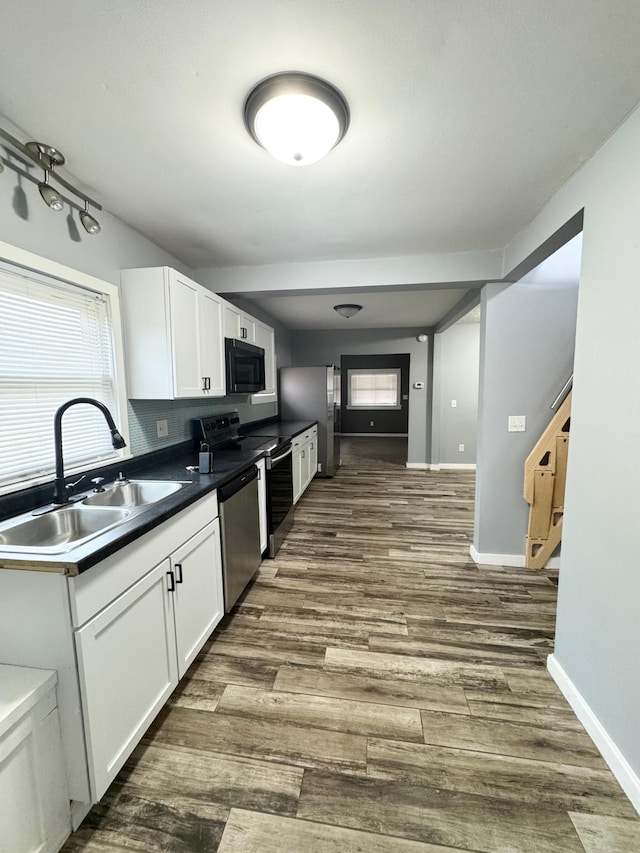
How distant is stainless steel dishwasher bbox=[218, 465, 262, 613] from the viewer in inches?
80.8

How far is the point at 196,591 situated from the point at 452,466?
527cm

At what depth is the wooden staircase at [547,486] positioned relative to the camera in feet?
8.60

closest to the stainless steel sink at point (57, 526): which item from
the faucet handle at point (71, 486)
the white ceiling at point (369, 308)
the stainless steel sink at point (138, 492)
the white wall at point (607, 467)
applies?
the faucet handle at point (71, 486)

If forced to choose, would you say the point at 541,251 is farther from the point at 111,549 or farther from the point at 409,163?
the point at 111,549

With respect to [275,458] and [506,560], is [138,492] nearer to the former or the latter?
[275,458]

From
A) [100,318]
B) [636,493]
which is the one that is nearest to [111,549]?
[100,318]

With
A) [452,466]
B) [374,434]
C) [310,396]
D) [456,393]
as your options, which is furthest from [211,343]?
[374,434]

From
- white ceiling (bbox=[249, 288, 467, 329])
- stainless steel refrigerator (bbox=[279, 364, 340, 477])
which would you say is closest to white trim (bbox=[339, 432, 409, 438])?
white ceiling (bbox=[249, 288, 467, 329])

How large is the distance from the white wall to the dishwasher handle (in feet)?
5.97

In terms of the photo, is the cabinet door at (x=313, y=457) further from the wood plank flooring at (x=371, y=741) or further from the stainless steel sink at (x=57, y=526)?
the stainless steel sink at (x=57, y=526)

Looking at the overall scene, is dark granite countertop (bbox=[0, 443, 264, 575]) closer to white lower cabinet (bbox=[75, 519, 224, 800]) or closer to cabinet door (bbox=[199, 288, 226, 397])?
white lower cabinet (bbox=[75, 519, 224, 800])

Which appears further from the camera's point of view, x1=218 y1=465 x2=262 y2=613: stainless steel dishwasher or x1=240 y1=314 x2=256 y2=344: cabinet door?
x1=240 y1=314 x2=256 y2=344: cabinet door

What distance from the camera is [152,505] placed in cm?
151

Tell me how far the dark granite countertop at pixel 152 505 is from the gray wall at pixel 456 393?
163 inches
